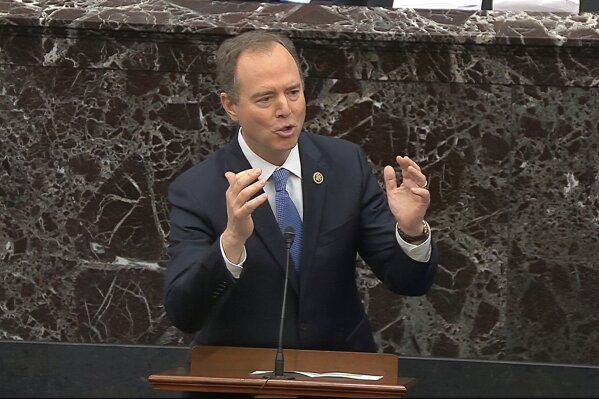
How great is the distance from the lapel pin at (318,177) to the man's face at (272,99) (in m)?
0.11

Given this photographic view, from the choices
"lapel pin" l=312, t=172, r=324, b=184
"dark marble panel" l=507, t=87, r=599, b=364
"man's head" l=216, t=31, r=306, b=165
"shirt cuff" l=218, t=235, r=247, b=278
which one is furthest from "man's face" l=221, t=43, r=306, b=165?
"dark marble panel" l=507, t=87, r=599, b=364

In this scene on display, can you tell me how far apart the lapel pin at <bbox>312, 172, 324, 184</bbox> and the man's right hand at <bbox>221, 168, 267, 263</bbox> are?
39cm

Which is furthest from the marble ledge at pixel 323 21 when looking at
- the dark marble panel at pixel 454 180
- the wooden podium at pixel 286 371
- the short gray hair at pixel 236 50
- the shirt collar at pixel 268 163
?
the wooden podium at pixel 286 371

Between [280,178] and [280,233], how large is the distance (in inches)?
7.2

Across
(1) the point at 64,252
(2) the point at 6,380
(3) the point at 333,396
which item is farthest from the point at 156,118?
(3) the point at 333,396

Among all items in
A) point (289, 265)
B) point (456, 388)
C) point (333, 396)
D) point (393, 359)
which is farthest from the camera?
point (456, 388)

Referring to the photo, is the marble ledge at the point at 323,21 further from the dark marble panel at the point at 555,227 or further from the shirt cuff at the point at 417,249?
the shirt cuff at the point at 417,249

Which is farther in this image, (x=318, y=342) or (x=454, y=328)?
(x=454, y=328)

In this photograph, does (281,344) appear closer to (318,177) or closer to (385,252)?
(385,252)

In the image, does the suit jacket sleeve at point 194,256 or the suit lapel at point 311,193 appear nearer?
the suit jacket sleeve at point 194,256

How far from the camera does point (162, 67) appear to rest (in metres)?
4.86

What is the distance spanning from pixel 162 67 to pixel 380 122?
786 millimetres

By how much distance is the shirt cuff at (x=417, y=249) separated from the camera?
3.73 meters

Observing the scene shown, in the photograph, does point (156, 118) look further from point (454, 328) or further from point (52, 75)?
point (454, 328)
